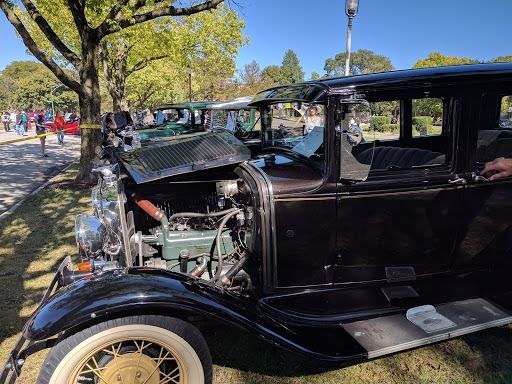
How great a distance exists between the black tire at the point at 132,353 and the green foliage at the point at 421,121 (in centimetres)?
251

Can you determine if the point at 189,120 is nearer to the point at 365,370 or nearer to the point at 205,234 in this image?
the point at 205,234

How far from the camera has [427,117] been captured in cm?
303

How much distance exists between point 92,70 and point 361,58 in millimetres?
90737

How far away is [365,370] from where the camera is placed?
2729 mm

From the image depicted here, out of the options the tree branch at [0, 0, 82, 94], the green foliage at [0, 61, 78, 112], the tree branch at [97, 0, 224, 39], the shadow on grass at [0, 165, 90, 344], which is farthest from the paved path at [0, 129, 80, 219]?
the green foliage at [0, 61, 78, 112]

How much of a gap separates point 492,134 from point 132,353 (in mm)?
3025

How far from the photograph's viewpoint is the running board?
97.3 inches

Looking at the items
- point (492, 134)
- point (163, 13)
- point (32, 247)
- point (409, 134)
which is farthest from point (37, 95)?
point (492, 134)

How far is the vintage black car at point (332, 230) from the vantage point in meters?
2.33

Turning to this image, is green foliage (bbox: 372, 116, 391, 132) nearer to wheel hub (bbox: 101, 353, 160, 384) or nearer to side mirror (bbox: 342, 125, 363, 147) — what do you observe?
side mirror (bbox: 342, 125, 363, 147)

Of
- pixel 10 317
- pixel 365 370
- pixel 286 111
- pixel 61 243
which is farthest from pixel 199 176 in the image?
pixel 61 243

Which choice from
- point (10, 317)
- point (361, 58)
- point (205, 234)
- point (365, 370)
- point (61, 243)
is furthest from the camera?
point (361, 58)

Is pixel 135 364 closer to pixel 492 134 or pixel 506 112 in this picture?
pixel 492 134

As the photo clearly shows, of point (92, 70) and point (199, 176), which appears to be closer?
point (199, 176)
